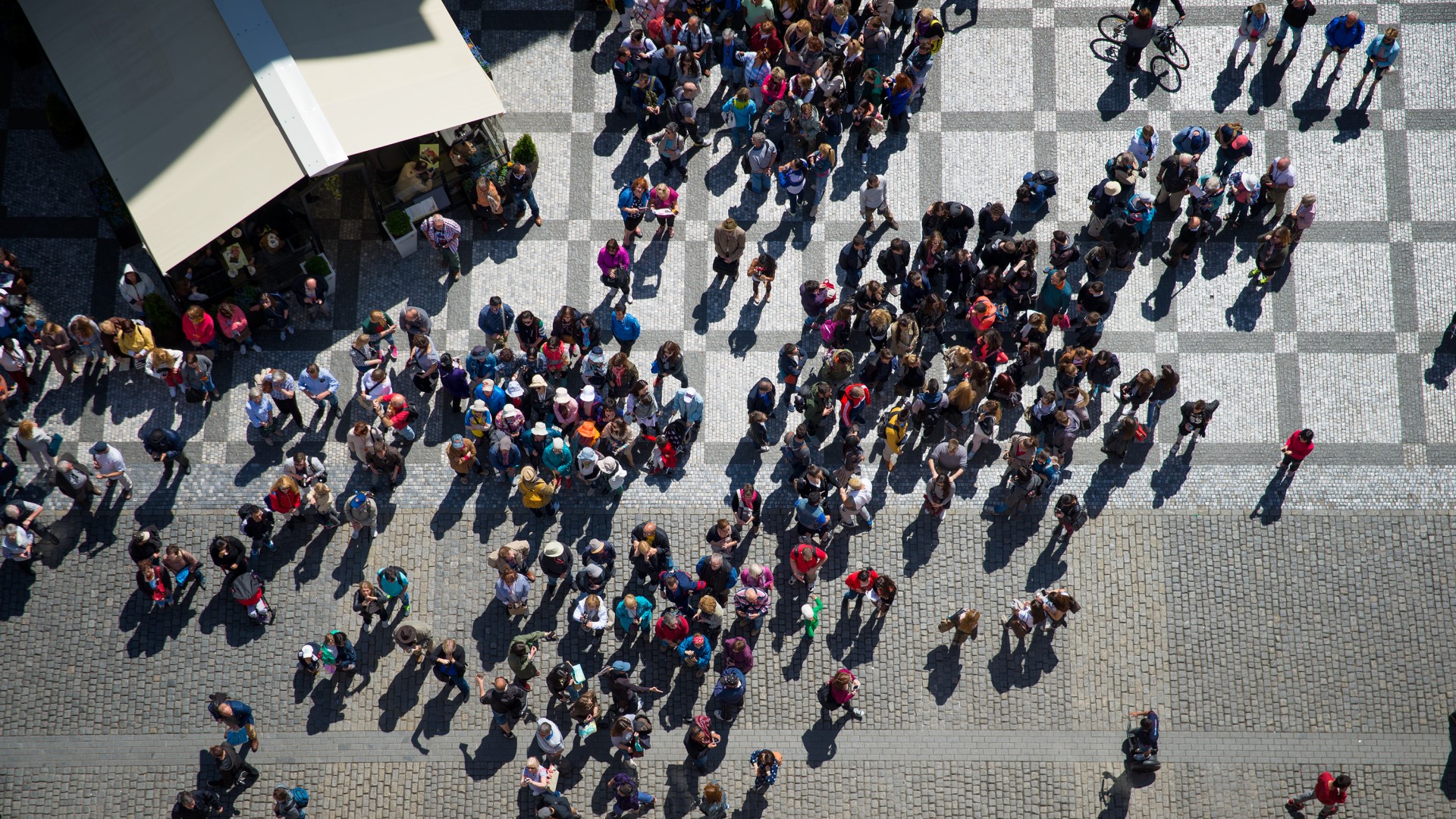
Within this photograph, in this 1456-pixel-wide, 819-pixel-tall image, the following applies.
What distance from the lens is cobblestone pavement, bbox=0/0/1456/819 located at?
1717 centimetres

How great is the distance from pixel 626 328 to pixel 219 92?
785 cm

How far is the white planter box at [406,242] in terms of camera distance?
20.0 meters

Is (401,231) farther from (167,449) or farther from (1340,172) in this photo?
(1340,172)

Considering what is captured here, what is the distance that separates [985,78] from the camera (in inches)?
850

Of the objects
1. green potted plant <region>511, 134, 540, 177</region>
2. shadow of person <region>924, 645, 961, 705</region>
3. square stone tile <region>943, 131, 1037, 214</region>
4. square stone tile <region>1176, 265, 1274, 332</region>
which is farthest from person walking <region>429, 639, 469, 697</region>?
square stone tile <region>1176, 265, 1274, 332</region>

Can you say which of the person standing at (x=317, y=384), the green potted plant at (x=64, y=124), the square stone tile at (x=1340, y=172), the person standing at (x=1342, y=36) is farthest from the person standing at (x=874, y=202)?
the green potted plant at (x=64, y=124)

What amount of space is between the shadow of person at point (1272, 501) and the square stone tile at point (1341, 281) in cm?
289

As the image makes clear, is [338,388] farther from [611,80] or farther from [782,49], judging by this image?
[782,49]

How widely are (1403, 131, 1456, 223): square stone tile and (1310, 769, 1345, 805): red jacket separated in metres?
10.5

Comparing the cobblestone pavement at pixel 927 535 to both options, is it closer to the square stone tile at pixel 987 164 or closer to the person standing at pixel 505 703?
the square stone tile at pixel 987 164

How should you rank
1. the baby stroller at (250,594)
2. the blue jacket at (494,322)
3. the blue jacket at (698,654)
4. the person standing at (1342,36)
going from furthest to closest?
the person standing at (1342,36) → the blue jacket at (494,322) → the baby stroller at (250,594) → the blue jacket at (698,654)

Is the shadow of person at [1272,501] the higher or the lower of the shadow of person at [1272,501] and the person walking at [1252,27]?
the lower

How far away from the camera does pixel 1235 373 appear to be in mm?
19375

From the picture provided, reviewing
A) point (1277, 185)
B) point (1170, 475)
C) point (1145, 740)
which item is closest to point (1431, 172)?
point (1277, 185)
